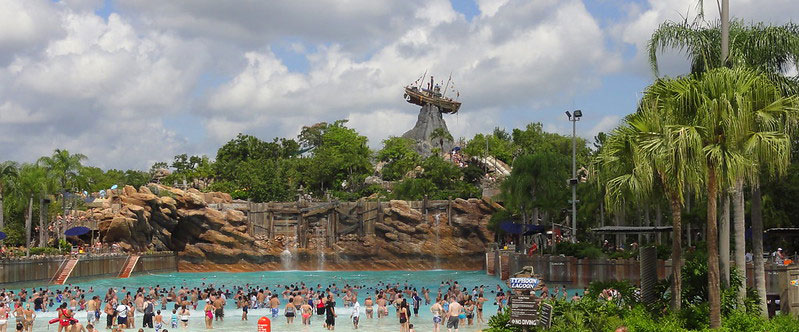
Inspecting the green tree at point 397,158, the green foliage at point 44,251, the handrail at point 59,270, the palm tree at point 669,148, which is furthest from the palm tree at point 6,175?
the palm tree at point 669,148

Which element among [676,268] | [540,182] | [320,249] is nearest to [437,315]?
[676,268]

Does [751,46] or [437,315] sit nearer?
[751,46]

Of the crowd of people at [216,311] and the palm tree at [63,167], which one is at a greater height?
the palm tree at [63,167]

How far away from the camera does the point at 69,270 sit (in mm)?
61750

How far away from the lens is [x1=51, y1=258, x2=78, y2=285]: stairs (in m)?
60.6

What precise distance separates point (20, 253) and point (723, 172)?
55547 mm

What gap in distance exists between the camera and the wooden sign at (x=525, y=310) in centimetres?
2016

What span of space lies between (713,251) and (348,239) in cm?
6620

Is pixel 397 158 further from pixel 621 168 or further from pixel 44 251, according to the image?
pixel 621 168

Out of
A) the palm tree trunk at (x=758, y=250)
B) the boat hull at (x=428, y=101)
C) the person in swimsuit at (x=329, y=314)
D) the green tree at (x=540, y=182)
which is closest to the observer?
the palm tree trunk at (x=758, y=250)

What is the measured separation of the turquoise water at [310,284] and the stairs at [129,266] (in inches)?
29.8

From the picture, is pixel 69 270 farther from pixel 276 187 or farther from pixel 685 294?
pixel 685 294

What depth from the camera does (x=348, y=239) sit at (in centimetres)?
8288

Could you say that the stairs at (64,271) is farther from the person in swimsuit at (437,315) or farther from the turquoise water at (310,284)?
the person in swimsuit at (437,315)
